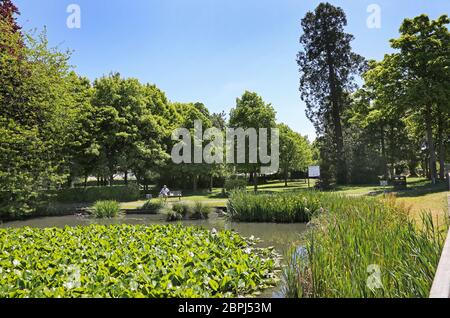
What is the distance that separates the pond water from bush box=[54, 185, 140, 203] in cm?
486

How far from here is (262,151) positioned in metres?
29.0

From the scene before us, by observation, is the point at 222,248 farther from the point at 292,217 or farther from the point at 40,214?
the point at 40,214

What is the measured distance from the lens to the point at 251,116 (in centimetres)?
2836

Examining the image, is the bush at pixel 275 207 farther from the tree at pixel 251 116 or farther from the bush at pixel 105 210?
the tree at pixel 251 116

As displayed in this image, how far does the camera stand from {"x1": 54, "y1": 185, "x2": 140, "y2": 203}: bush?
23.8m

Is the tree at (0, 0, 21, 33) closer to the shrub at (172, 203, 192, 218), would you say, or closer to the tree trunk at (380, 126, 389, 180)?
the shrub at (172, 203, 192, 218)

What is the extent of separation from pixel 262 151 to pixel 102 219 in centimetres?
1463

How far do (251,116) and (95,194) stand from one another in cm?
1215

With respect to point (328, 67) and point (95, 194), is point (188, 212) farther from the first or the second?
point (328, 67)

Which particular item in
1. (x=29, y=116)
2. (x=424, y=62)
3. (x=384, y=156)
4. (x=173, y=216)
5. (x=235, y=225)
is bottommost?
(x=235, y=225)

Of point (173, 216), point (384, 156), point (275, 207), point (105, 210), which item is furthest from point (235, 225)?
point (384, 156)

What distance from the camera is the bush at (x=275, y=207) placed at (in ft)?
47.6
